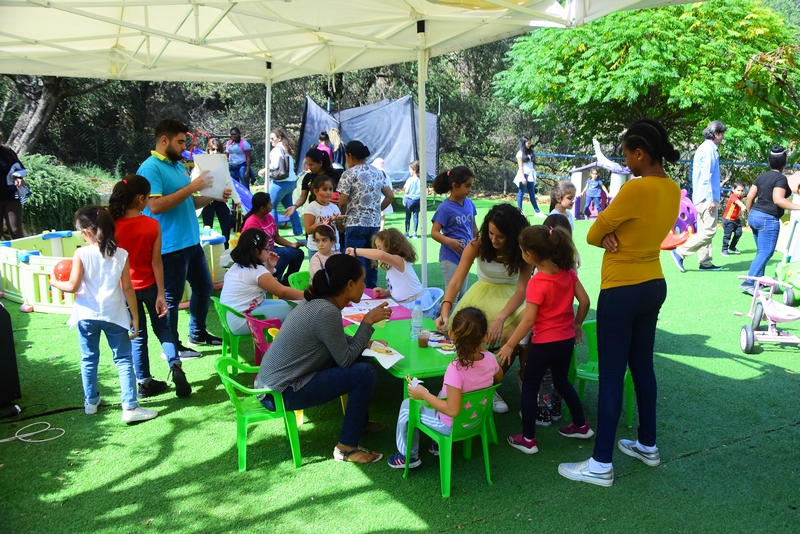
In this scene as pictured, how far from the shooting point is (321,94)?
20828 millimetres

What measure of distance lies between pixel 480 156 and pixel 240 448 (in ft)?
66.7

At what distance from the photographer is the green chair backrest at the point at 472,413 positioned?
292cm

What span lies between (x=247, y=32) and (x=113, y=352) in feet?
13.4

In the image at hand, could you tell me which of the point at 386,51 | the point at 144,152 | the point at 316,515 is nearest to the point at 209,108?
the point at 144,152

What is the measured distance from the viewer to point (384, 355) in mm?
3264

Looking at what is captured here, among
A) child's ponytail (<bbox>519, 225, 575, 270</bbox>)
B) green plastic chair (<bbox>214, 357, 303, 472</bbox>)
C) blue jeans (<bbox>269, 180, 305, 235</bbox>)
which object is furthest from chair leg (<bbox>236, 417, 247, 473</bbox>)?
blue jeans (<bbox>269, 180, 305, 235</bbox>)

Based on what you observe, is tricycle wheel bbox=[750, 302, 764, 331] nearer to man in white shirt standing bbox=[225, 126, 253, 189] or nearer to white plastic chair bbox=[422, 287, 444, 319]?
white plastic chair bbox=[422, 287, 444, 319]

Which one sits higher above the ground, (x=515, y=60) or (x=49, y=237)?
(x=515, y=60)

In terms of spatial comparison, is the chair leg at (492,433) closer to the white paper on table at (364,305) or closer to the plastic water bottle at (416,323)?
the plastic water bottle at (416,323)

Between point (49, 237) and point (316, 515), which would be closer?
point (316, 515)

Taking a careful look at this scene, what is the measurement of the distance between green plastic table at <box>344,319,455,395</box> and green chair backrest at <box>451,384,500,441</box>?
289 millimetres

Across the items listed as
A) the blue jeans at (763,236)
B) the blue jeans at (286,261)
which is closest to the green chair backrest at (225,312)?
the blue jeans at (286,261)

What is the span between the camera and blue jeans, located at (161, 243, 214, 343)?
4.47m

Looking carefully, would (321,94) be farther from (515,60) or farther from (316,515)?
(316,515)
